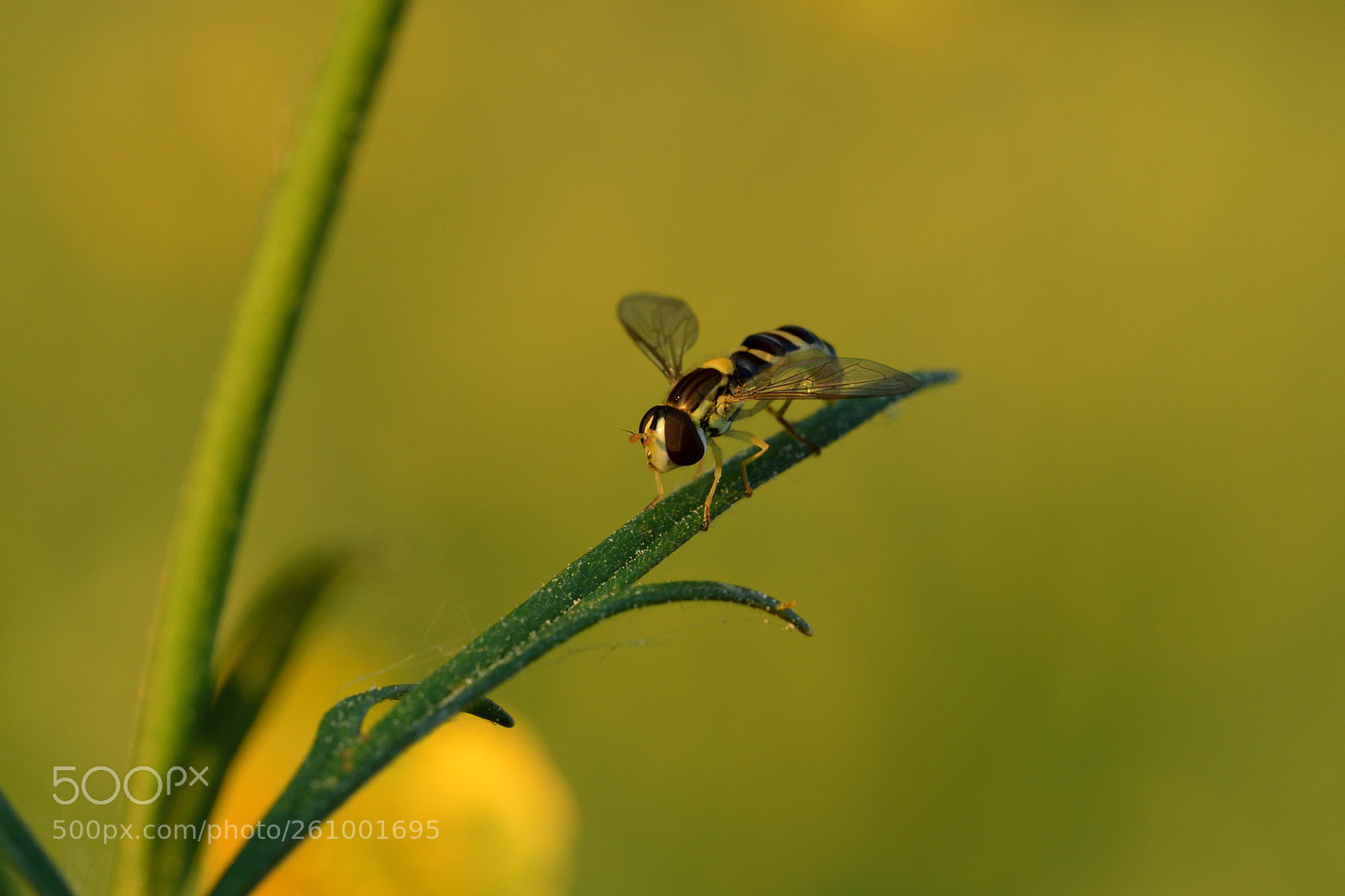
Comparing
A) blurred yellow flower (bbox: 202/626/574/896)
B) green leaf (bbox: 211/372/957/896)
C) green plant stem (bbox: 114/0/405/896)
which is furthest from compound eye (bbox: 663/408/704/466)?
green plant stem (bbox: 114/0/405/896)

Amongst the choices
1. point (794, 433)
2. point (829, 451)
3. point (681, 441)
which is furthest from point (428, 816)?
point (829, 451)

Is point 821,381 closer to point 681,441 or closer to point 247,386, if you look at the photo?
point 681,441

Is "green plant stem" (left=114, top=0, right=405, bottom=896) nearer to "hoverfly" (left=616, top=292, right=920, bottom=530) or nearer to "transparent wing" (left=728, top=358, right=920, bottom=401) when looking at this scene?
"hoverfly" (left=616, top=292, right=920, bottom=530)

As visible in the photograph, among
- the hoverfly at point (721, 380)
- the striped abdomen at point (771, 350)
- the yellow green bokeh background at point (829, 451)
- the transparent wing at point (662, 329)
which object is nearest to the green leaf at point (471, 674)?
the hoverfly at point (721, 380)

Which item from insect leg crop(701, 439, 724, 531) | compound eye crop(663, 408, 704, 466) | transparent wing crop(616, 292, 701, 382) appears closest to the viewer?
insect leg crop(701, 439, 724, 531)

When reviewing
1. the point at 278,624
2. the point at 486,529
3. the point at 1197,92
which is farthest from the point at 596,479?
the point at 1197,92
